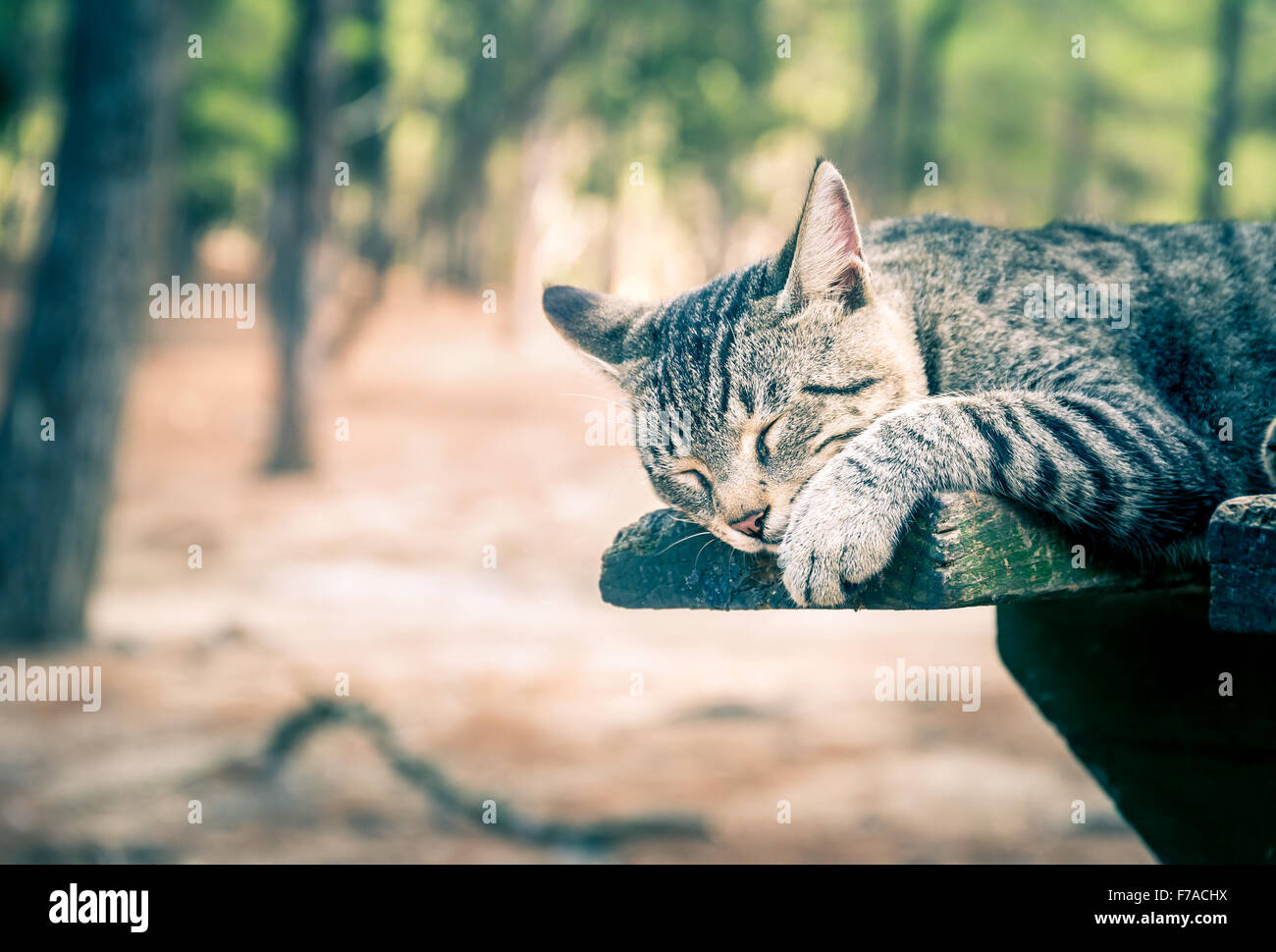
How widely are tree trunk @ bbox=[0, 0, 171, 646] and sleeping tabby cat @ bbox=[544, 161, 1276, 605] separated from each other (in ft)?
21.0

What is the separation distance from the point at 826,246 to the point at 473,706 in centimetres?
633

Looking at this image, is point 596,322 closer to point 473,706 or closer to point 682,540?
point 682,540

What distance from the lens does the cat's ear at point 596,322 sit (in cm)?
332

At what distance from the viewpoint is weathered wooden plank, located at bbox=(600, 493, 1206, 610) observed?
1970 mm

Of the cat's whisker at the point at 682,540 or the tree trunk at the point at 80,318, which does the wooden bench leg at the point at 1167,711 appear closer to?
the cat's whisker at the point at 682,540

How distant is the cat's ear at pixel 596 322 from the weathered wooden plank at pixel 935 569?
825 millimetres

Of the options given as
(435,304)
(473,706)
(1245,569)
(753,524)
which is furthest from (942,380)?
(435,304)

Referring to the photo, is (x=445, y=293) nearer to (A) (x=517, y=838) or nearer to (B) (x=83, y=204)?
(B) (x=83, y=204)

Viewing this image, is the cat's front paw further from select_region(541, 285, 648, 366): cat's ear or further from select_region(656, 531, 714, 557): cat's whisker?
select_region(541, 285, 648, 366): cat's ear

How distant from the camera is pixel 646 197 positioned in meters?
35.8

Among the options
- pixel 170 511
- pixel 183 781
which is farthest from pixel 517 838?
pixel 170 511

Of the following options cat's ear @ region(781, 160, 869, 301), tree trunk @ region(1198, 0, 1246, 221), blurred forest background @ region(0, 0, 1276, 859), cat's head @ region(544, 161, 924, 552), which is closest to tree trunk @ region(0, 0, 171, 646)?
blurred forest background @ region(0, 0, 1276, 859)

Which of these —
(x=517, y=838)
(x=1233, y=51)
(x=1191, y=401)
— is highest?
(x=1233, y=51)

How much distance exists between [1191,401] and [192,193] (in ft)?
74.1
